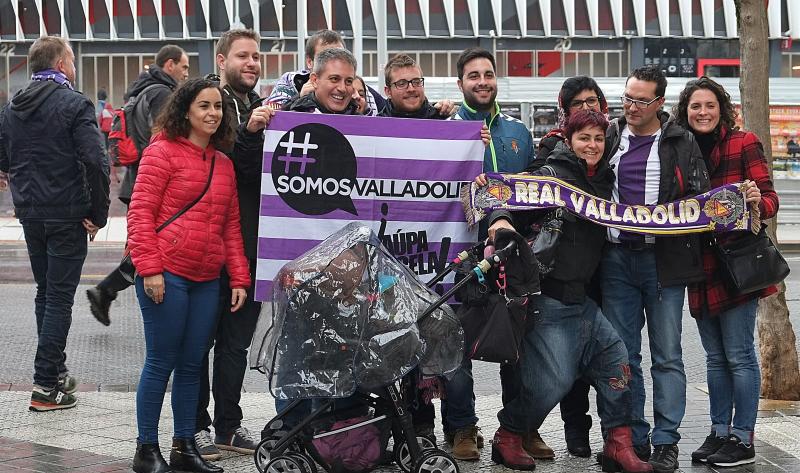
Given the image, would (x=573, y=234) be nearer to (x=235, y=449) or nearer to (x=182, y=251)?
(x=182, y=251)

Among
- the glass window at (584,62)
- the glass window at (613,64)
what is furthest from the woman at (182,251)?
the glass window at (613,64)

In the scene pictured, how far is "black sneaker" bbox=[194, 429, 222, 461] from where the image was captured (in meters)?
6.08

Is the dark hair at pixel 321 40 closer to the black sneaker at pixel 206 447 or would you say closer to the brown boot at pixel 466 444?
the black sneaker at pixel 206 447

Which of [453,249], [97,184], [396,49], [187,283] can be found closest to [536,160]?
[453,249]

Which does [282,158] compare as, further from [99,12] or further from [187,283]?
[99,12]

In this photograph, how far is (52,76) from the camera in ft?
23.7

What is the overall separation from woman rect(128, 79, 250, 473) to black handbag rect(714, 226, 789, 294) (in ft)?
8.03

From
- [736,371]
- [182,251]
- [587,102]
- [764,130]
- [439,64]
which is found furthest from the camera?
[439,64]

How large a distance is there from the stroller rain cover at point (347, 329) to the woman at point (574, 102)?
4.60 ft

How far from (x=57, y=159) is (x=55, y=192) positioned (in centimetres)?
22

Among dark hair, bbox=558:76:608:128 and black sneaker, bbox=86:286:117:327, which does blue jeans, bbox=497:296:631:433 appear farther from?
black sneaker, bbox=86:286:117:327

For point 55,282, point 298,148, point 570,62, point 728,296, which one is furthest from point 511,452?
point 570,62

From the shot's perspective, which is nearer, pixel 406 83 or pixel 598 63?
pixel 406 83

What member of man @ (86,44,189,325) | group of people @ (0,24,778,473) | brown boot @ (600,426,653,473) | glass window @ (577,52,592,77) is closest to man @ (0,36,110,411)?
man @ (86,44,189,325)
